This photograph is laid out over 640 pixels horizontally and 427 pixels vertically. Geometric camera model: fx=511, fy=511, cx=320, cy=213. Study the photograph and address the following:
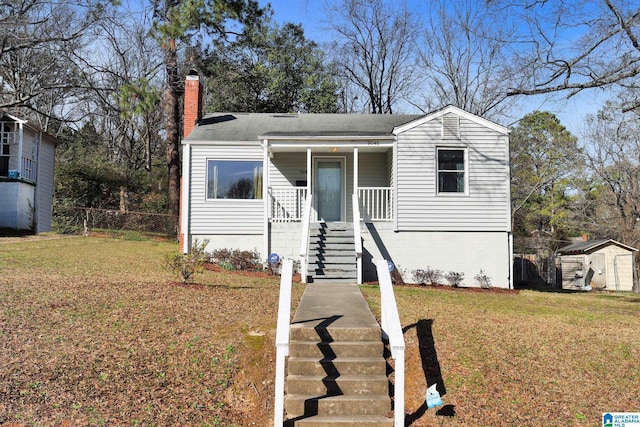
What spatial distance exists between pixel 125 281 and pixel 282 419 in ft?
21.7

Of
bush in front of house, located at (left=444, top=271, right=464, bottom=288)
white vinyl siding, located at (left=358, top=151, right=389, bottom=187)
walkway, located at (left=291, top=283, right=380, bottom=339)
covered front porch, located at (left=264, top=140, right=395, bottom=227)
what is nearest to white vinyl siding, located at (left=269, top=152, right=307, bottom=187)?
covered front porch, located at (left=264, top=140, right=395, bottom=227)

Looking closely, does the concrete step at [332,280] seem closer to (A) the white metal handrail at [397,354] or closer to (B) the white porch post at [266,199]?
(B) the white porch post at [266,199]

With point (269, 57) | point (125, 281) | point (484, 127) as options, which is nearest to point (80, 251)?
point (125, 281)

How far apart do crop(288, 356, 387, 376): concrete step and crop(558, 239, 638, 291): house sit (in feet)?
63.3

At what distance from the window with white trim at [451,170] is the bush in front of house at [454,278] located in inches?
96.7

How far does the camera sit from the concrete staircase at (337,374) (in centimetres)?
583

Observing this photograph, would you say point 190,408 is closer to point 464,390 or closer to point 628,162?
point 464,390

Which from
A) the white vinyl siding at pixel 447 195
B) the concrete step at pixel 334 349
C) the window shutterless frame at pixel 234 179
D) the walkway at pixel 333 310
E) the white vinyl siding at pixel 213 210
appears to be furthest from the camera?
the window shutterless frame at pixel 234 179

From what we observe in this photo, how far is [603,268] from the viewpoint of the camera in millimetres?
22922

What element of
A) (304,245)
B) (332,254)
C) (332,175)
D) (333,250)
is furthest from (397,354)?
(332,175)

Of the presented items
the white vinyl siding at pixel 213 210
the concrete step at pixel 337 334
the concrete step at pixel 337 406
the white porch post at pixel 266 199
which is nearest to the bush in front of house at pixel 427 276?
the white porch post at pixel 266 199

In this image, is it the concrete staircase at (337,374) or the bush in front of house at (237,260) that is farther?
the bush in front of house at (237,260)

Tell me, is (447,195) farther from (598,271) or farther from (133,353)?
(598,271)

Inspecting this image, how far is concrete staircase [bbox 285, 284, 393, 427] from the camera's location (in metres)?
5.83
